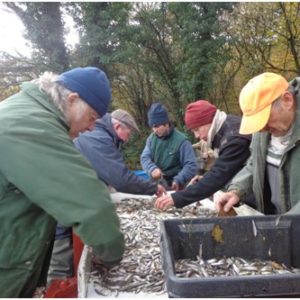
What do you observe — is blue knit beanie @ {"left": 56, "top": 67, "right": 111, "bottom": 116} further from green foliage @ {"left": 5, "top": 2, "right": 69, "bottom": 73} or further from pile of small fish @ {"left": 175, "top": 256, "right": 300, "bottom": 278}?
green foliage @ {"left": 5, "top": 2, "right": 69, "bottom": 73}

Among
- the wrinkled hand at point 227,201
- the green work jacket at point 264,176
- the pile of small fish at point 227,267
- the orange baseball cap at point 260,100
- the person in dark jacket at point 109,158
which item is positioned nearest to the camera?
the pile of small fish at point 227,267

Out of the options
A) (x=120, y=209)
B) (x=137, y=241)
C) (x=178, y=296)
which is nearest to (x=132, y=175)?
(x=120, y=209)

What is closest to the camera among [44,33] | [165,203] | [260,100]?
[260,100]

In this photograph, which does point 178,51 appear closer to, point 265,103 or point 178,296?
point 265,103

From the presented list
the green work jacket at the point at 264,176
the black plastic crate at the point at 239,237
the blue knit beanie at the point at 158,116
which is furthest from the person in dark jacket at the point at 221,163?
the blue knit beanie at the point at 158,116

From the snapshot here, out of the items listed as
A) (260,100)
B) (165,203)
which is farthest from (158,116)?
(260,100)

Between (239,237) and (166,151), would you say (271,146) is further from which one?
(166,151)

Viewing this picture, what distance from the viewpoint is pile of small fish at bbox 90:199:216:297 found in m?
1.80

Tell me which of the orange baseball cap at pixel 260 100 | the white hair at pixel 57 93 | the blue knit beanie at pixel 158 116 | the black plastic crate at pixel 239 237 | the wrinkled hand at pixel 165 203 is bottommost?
the wrinkled hand at pixel 165 203

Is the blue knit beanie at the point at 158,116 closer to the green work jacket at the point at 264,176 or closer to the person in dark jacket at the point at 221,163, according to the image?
the person in dark jacket at the point at 221,163

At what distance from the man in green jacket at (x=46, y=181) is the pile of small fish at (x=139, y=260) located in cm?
9

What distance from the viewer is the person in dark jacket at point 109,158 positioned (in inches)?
134

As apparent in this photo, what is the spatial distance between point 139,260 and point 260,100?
1.10 m

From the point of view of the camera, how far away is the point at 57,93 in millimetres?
1784
